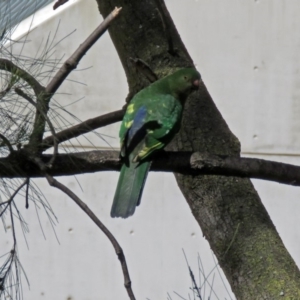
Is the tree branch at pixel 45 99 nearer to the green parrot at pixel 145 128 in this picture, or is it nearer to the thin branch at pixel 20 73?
the thin branch at pixel 20 73

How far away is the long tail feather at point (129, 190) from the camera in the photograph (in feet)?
4.60

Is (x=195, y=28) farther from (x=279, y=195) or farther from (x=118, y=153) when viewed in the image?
(x=118, y=153)

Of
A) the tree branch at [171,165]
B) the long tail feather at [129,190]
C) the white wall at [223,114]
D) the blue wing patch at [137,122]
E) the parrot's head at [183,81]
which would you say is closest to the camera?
the tree branch at [171,165]

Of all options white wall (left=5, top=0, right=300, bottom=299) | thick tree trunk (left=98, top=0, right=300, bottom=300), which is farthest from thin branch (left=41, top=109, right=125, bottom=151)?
white wall (left=5, top=0, right=300, bottom=299)

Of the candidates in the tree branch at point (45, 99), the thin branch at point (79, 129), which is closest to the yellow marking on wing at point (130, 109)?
the thin branch at point (79, 129)

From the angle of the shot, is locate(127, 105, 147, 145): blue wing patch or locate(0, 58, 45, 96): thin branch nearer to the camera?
locate(0, 58, 45, 96): thin branch

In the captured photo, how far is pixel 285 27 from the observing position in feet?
9.46

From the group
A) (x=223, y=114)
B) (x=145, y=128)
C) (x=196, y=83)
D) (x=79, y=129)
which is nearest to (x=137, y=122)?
(x=145, y=128)

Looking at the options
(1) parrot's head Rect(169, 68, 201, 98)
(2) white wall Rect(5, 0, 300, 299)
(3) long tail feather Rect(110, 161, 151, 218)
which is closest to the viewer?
(3) long tail feather Rect(110, 161, 151, 218)

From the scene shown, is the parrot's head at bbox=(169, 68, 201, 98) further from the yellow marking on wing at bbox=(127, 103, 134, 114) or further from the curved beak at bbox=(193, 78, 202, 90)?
the yellow marking on wing at bbox=(127, 103, 134, 114)

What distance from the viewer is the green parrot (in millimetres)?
1426

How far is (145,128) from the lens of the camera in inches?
61.5

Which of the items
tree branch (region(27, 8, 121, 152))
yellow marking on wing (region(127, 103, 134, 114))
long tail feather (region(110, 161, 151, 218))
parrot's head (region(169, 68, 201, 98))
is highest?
parrot's head (region(169, 68, 201, 98))

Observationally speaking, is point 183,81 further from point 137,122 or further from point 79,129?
point 79,129
